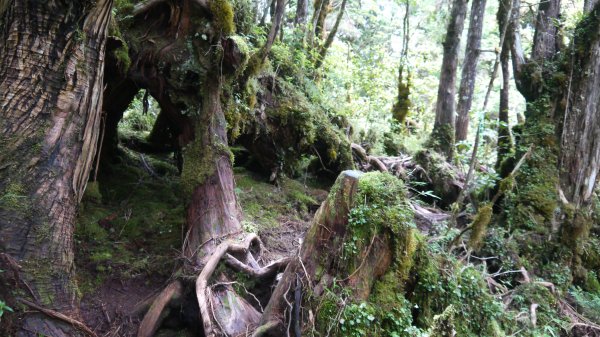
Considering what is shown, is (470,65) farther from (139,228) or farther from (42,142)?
(42,142)

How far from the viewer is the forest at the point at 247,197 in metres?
3.56

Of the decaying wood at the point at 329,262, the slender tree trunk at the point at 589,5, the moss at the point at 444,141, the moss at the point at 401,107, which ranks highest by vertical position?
the slender tree trunk at the point at 589,5

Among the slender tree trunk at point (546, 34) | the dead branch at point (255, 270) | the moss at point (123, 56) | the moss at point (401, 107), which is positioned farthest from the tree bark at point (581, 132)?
the moss at point (123, 56)

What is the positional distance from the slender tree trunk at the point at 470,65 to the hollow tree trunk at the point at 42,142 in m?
9.69

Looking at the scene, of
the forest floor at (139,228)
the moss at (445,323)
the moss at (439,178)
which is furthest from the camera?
the moss at (439,178)

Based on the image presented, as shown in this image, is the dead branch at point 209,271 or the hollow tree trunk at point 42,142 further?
the dead branch at point 209,271

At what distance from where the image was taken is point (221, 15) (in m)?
5.09

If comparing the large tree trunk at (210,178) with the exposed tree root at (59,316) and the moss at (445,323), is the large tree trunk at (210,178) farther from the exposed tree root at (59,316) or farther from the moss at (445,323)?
the moss at (445,323)

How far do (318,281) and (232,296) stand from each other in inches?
42.4

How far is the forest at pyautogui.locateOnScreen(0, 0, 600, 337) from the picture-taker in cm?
356

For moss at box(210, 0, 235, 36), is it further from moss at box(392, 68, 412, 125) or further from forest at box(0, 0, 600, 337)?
moss at box(392, 68, 412, 125)

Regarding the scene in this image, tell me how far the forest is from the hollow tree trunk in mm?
13

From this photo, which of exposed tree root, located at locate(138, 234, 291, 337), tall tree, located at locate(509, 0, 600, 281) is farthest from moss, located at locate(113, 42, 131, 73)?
tall tree, located at locate(509, 0, 600, 281)

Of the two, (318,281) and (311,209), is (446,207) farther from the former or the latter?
(318,281)
